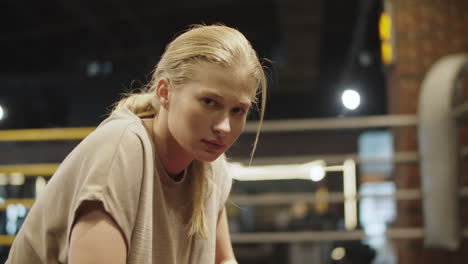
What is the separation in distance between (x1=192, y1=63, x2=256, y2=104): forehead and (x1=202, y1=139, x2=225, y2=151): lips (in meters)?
0.10

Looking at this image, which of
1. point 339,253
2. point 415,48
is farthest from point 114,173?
point 339,253

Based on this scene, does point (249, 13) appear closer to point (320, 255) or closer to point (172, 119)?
point (320, 255)

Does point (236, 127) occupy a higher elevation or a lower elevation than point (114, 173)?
higher

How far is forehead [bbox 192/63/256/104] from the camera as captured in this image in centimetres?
108

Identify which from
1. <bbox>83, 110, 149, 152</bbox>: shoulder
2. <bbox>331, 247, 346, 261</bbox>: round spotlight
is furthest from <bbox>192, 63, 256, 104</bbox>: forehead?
<bbox>331, 247, 346, 261</bbox>: round spotlight

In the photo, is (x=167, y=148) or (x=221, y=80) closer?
(x=221, y=80)

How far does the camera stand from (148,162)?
1099 millimetres

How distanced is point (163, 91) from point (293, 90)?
753 centimetres

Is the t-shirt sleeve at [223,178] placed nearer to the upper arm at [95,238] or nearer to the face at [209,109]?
the face at [209,109]

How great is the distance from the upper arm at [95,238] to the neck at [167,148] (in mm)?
242

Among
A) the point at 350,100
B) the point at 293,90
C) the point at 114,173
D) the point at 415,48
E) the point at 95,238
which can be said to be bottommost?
the point at 95,238

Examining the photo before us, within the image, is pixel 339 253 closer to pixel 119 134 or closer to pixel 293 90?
pixel 119 134

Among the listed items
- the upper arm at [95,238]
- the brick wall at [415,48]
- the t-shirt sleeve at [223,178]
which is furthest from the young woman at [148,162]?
the brick wall at [415,48]

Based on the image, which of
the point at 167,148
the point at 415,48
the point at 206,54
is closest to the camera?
the point at 206,54
